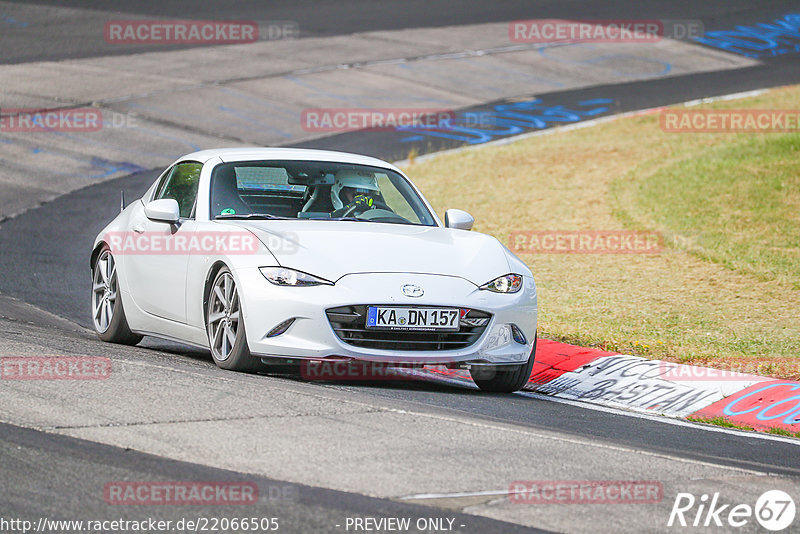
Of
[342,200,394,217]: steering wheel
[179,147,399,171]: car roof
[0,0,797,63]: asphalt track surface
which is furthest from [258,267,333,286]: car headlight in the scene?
[0,0,797,63]: asphalt track surface

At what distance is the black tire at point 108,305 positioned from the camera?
372 inches

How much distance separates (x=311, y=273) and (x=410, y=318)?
2.17ft

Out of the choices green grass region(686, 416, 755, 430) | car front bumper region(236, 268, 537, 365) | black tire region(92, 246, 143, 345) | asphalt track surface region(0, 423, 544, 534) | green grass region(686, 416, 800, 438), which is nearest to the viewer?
asphalt track surface region(0, 423, 544, 534)

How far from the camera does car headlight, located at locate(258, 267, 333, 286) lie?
25.0 feet

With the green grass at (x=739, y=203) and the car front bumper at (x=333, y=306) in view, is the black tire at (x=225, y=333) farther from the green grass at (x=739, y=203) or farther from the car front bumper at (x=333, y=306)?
the green grass at (x=739, y=203)

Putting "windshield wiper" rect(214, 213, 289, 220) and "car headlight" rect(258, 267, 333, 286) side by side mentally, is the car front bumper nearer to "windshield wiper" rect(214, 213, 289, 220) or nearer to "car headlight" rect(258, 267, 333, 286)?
"car headlight" rect(258, 267, 333, 286)

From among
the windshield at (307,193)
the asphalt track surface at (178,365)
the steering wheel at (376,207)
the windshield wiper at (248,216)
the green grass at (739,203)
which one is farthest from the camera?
the green grass at (739,203)

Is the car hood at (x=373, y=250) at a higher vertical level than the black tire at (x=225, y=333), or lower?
higher

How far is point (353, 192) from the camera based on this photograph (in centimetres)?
911

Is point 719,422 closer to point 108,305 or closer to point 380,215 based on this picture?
point 380,215

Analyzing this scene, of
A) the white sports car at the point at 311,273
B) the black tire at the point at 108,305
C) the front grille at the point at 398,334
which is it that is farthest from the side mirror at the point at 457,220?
the black tire at the point at 108,305

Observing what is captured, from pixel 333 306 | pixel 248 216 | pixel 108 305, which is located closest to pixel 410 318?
pixel 333 306

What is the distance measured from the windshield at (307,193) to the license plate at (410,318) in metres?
1.40

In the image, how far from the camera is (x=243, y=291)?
7684mm
